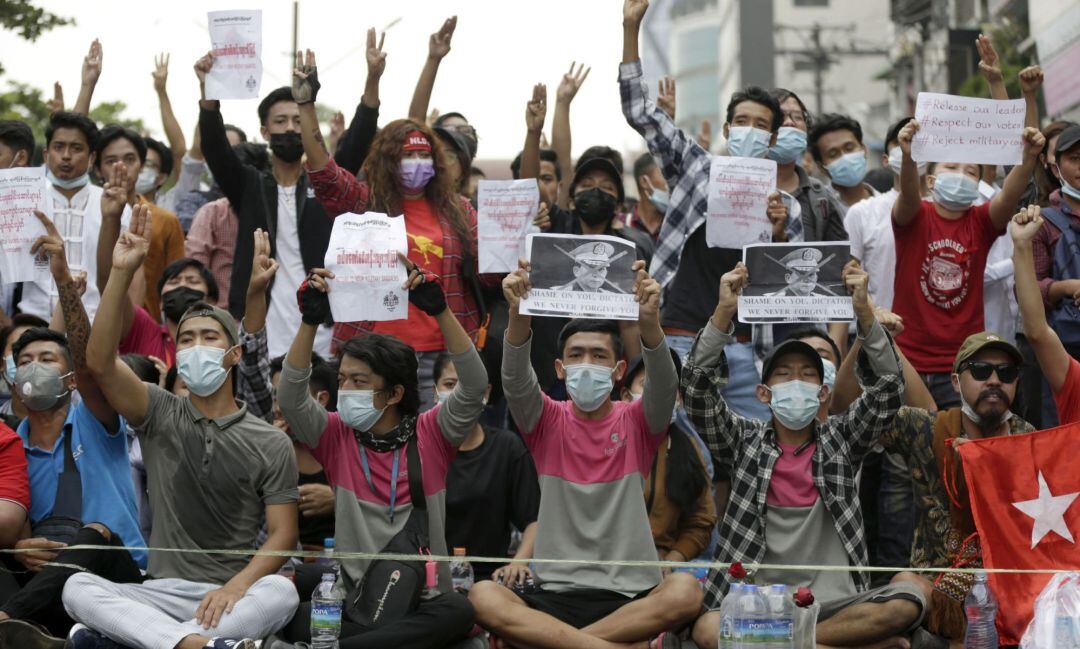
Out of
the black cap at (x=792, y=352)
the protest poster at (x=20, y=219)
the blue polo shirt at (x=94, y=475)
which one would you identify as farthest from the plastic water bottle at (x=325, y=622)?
the protest poster at (x=20, y=219)

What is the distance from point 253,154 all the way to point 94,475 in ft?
12.0

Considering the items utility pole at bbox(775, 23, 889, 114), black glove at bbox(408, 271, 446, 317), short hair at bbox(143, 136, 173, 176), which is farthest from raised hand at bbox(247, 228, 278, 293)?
utility pole at bbox(775, 23, 889, 114)

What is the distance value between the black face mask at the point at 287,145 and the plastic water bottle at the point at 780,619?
437 centimetres

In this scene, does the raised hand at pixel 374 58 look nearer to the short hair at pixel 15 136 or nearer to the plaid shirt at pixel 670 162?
the plaid shirt at pixel 670 162

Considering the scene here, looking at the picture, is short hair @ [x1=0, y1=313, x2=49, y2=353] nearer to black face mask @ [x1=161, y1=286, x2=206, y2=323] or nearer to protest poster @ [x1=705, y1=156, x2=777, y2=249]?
black face mask @ [x1=161, y1=286, x2=206, y2=323]

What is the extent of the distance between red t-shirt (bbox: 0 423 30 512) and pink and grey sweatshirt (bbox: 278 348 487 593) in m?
1.38

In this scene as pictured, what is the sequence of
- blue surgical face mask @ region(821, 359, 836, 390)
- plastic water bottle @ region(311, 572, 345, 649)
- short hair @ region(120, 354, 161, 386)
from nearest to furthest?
plastic water bottle @ region(311, 572, 345, 649) < blue surgical face mask @ region(821, 359, 836, 390) < short hair @ region(120, 354, 161, 386)

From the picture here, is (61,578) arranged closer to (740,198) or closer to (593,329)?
(593,329)

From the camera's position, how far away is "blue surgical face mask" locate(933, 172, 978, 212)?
347 inches

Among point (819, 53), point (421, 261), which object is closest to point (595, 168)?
point (421, 261)

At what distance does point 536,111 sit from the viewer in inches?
362

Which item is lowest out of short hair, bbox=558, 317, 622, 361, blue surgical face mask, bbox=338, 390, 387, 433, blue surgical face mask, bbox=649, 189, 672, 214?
blue surgical face mask, bbox=338, 390, 387, 433

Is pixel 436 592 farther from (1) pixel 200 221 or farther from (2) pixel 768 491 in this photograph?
(1) pixel 200 221

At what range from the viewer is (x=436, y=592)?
720 centimetres
